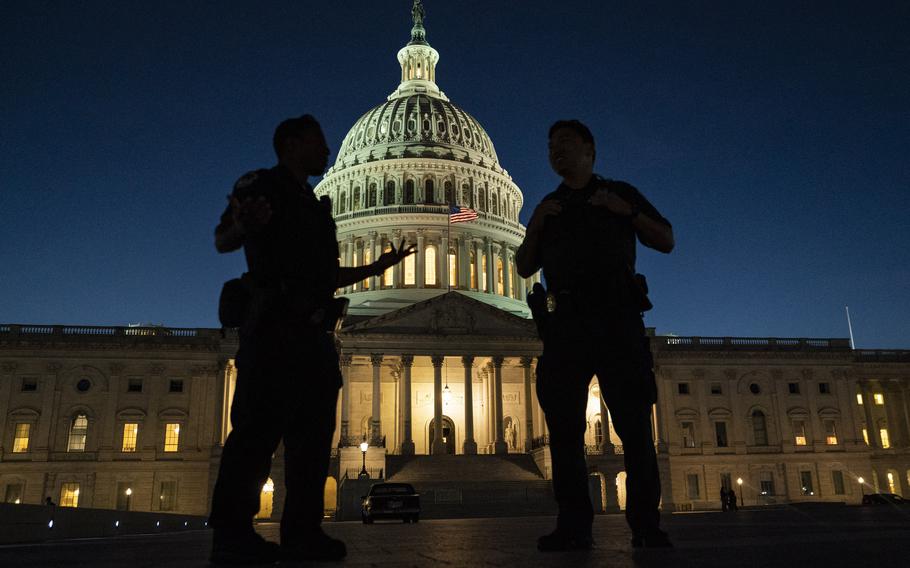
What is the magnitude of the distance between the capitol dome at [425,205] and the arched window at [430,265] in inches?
3.7

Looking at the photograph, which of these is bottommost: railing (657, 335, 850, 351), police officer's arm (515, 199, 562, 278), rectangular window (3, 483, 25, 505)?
rectangular window (3, 483, 25, 505)

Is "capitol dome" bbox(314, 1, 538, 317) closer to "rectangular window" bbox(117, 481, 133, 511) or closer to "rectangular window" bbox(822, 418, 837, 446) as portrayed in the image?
"rectangular window" bbox(117, 481, 133, 511)

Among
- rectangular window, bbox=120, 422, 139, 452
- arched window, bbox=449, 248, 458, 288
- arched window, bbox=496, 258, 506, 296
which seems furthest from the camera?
arched window, bbox=496, 258, 506, 296

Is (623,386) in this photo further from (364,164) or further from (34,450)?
(364,164)

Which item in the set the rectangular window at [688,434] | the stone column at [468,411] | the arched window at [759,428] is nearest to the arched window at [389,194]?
the stone column at [468,411]

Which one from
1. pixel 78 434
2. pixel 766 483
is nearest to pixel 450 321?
pixel 78 434

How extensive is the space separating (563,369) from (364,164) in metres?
72.4

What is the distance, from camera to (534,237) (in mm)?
6320

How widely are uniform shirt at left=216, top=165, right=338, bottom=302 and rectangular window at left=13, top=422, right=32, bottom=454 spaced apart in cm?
5674

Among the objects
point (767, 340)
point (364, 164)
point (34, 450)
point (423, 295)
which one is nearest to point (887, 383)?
point (767, 340)

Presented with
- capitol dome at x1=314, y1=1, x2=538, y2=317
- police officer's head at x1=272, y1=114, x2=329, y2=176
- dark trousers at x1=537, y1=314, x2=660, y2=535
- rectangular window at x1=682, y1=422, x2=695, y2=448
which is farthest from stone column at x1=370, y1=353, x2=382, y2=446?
police officer's head at x1=272, y1=114, x2=329, y2=176

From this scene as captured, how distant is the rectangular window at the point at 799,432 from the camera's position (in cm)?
6169

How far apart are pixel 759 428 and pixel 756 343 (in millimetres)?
7001

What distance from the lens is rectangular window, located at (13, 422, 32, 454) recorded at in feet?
174
